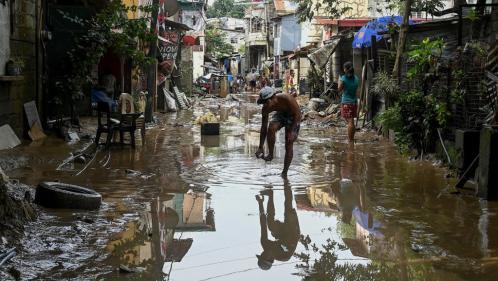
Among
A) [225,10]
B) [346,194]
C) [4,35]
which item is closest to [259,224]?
[346,194]

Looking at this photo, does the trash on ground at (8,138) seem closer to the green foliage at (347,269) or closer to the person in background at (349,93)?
the green foliage at (347,269)

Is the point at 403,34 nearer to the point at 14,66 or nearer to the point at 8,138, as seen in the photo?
the point at 14,66

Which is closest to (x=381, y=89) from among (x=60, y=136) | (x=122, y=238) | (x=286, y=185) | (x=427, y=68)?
(x=427, y=68)

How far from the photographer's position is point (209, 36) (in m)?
64.9

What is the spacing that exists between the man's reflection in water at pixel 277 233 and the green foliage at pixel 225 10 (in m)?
80.8

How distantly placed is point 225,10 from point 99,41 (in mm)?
75660

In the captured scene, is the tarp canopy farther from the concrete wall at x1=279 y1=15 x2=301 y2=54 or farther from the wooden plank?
the concrete wall at x1=279 y1=15 x2=301 y2=54

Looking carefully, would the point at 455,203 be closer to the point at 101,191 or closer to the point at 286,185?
the point at 286,185

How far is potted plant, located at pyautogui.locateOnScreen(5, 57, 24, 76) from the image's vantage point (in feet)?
36.8

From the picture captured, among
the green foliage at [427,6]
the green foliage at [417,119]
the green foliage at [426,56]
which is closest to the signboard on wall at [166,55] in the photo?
the green foliage at [427,6]

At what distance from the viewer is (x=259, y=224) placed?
6.64 metres

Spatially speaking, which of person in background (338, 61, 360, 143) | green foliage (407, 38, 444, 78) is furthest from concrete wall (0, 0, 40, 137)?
green foliage (407, 38, 444, 78)

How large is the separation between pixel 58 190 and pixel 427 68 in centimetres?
757

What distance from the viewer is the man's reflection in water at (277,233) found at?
543cm
